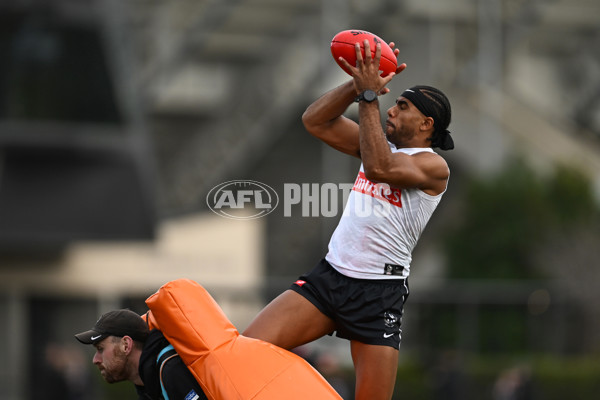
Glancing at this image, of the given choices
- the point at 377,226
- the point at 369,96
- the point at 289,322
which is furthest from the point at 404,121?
the point at 289,322

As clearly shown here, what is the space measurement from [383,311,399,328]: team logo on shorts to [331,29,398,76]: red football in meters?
1.41

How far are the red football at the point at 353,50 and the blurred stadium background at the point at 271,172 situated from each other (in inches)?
304

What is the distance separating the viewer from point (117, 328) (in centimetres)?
664

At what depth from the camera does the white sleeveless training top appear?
6.77 meters

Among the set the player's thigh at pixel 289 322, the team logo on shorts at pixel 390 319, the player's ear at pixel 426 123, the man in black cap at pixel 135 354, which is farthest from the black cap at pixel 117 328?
the player's ear at pixel 426 123

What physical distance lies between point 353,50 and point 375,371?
1.85 meters

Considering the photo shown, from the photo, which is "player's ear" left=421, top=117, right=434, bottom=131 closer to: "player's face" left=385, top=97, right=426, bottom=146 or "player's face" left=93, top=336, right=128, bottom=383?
"player's face" left=385, top=97, right=426, bottom=146

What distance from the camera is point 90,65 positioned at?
21484 mm

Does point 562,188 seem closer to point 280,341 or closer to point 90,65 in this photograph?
point 90,65

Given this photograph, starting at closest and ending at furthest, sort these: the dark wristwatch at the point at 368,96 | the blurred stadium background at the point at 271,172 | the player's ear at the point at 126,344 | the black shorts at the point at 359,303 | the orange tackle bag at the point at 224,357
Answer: the dark wristwatch at the point at 368,96, the orange tackle bag at the point at 224,357, the player's ear at the point at 126,344, the black shorts at the point at 359,303, the blurred stadium background at the point at 271,172

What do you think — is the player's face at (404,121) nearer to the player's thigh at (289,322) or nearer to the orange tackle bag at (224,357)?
the player's thigh at (289,322)

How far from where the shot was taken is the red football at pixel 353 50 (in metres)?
6.46

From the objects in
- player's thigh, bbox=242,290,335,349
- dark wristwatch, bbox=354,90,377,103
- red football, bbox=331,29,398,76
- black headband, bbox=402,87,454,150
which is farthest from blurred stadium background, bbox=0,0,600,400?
dark wristwatch, bbox=354,90,377,103

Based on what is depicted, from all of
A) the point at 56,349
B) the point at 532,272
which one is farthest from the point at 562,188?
the point at 56,349
